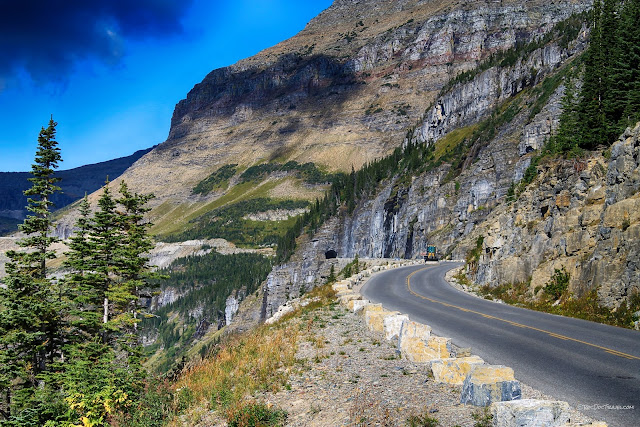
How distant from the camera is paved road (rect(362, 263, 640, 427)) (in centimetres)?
783

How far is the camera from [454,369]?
910cm

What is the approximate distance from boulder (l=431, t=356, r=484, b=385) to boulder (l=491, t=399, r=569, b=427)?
248 cm

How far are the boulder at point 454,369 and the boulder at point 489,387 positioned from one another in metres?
0.73

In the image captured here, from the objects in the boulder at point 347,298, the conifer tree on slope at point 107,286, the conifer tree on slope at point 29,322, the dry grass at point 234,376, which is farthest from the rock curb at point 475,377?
the conifer tree on slope at point 29,322

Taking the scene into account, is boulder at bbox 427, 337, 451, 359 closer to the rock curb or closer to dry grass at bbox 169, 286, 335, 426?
the rock curb

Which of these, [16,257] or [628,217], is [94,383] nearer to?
[16,257]

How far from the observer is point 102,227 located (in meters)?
25.2

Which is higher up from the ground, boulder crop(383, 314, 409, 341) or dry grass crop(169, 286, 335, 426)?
boulder crop(383, 314, 409, 341)

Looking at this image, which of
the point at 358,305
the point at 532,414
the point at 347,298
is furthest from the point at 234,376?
the point at 347,298

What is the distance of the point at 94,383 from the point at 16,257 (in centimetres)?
1302

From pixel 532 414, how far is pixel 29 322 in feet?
76.5

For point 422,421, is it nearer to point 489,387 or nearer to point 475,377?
point 489,387

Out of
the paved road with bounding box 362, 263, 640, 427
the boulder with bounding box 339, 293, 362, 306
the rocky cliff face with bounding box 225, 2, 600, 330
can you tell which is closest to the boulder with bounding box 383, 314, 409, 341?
the paved road with bounding box 362, 263, 640, 427

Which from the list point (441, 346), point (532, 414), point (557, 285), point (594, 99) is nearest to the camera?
point (532, 414)
